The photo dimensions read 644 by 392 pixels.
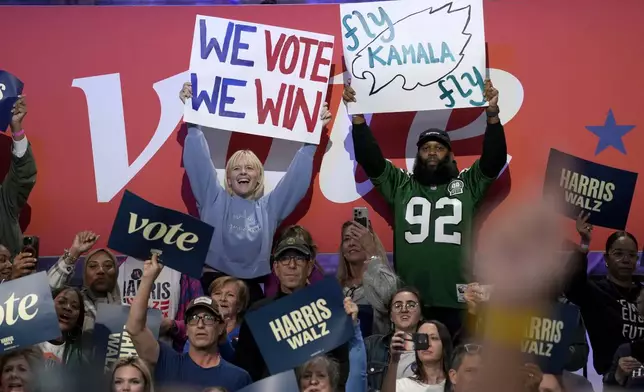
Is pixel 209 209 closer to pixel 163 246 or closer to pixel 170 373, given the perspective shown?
pixel 163 246

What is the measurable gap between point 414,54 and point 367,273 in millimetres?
1618

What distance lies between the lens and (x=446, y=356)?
4.36 metres

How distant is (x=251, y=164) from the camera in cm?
573

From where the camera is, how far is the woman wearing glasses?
509 cm

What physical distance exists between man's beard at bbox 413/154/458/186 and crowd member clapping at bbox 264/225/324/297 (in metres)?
0.75

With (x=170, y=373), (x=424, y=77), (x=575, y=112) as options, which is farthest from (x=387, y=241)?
(x=170, y=373)

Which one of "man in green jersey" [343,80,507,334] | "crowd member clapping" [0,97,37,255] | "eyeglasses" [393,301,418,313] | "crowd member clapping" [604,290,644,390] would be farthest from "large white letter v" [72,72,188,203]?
"crowd member clapping" [604,290,644,390]

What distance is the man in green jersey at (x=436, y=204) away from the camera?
5277 mm

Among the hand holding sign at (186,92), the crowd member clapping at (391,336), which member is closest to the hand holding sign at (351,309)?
the crowd member clapping at (391,336)

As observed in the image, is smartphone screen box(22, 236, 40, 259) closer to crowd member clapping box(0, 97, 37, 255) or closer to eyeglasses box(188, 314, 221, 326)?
crowd member clapping box(0, 97, 37, 255)

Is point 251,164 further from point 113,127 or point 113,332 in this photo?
point 113,332

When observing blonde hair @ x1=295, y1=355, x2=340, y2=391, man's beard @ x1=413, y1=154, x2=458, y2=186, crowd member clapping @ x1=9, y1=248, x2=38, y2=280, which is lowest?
blonde hair @ x1=295, y1=355, x2=340, y2=391

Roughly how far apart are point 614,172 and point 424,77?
1.27 metres

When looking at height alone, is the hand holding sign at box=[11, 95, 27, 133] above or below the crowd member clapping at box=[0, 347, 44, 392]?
above
